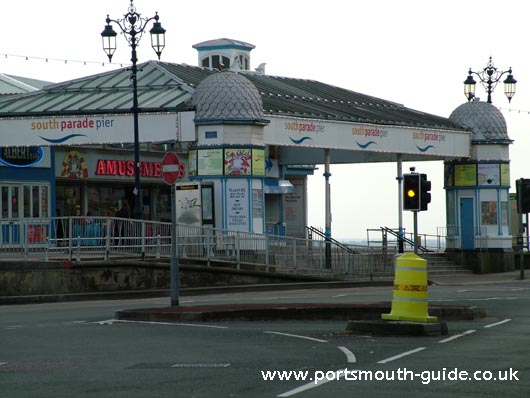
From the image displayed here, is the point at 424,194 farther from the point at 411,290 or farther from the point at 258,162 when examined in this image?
the point at 258,162

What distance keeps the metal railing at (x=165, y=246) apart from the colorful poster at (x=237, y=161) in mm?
2048

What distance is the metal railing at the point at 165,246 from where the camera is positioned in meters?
33.3

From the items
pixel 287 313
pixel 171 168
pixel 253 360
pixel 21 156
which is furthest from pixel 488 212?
pixel 253 360

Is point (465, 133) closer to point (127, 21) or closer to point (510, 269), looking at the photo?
point (510, 269)

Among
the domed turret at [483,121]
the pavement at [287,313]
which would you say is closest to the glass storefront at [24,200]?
the domed turret at [483,121]

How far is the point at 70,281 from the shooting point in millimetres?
32250

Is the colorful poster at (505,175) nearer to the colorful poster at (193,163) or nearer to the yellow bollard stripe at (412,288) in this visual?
the colorful poster at (193,163)

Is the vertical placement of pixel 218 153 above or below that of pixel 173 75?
below

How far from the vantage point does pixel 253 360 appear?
14.6 meters

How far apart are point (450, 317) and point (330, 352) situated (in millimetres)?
6612

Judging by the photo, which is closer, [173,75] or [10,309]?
[10,309]

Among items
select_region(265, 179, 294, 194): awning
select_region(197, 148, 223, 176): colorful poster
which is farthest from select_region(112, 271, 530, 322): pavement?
select_region(265, 179, 294, 194): awning

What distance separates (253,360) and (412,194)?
27.5 feet

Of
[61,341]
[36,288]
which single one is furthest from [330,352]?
[36,288]
